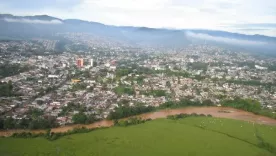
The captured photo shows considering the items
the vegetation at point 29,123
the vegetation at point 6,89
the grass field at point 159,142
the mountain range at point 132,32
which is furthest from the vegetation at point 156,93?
the mountain range at point 132,32

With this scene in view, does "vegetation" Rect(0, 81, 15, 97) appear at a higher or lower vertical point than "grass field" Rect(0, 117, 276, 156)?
higher

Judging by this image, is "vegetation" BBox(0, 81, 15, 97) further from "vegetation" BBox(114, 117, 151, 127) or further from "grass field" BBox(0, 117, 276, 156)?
"vegetation" BBox(114, 117, 151, 127)

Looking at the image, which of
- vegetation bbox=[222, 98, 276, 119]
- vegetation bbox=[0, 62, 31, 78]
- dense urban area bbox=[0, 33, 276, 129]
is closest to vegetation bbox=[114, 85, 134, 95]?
dense urban area bbox=[0, 33, 276, 129]

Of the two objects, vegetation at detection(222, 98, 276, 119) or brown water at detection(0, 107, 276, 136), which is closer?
brown water at detection(0, 107, 276, 136)

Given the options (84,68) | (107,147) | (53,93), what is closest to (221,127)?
(107,147)

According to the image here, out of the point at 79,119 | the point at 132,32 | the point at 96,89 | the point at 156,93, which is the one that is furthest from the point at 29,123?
the point at 132,32

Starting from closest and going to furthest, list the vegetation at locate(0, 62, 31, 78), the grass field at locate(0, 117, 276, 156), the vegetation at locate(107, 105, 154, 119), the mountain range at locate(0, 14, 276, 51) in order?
the grass field at locate(0, 117, 276, 156) → the vegetation at locate(107, 105, 154, 119) → the vegetation at locate(0, 62, 31, 78) → the mountain range at locate(0, 14, 276, 51)

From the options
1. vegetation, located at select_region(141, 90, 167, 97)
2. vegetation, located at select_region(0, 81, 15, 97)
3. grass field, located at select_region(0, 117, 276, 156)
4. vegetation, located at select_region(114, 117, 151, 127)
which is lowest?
grass field, located at select_region(0, 117, 276, 156)

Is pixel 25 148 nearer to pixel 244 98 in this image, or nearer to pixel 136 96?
pixel 136 96
